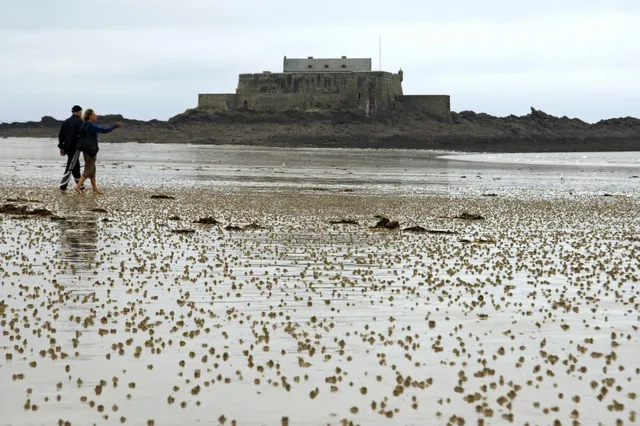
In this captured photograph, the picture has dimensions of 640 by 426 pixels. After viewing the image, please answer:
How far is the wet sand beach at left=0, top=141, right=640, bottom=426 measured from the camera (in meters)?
6.66

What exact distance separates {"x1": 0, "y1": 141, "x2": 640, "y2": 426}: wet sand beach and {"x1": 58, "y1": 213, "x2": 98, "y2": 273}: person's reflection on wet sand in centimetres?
5

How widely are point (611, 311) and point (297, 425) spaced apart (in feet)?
17.4

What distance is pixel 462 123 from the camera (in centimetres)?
12281

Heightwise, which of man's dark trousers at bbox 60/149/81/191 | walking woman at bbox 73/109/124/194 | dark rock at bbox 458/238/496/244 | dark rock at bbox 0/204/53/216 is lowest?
dark rock at bbox 458/238/496/244

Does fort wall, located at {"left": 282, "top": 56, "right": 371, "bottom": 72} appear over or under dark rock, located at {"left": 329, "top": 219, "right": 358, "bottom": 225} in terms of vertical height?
over

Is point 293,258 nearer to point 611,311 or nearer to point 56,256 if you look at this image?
point 56,256

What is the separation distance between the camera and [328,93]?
403ft

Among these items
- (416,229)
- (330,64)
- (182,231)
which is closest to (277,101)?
(330,64)

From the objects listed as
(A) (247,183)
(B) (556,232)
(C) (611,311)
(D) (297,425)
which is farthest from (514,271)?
(A) (247,183)

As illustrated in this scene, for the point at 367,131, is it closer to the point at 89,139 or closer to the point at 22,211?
the point at 89,139

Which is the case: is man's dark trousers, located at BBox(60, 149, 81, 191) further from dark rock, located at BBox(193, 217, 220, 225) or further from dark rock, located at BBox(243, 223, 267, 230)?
dark rock, located at BBox(243, 223, 267, 230)

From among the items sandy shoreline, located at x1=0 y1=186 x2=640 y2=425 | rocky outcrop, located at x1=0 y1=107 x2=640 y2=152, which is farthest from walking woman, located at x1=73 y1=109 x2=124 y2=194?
rocky outcrop, located at x1=0 y1=107 x2=640 y2=152

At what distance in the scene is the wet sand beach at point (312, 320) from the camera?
6.66 m

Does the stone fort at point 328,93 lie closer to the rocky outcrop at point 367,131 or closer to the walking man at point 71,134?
the rocky outcrop at point 367,131
